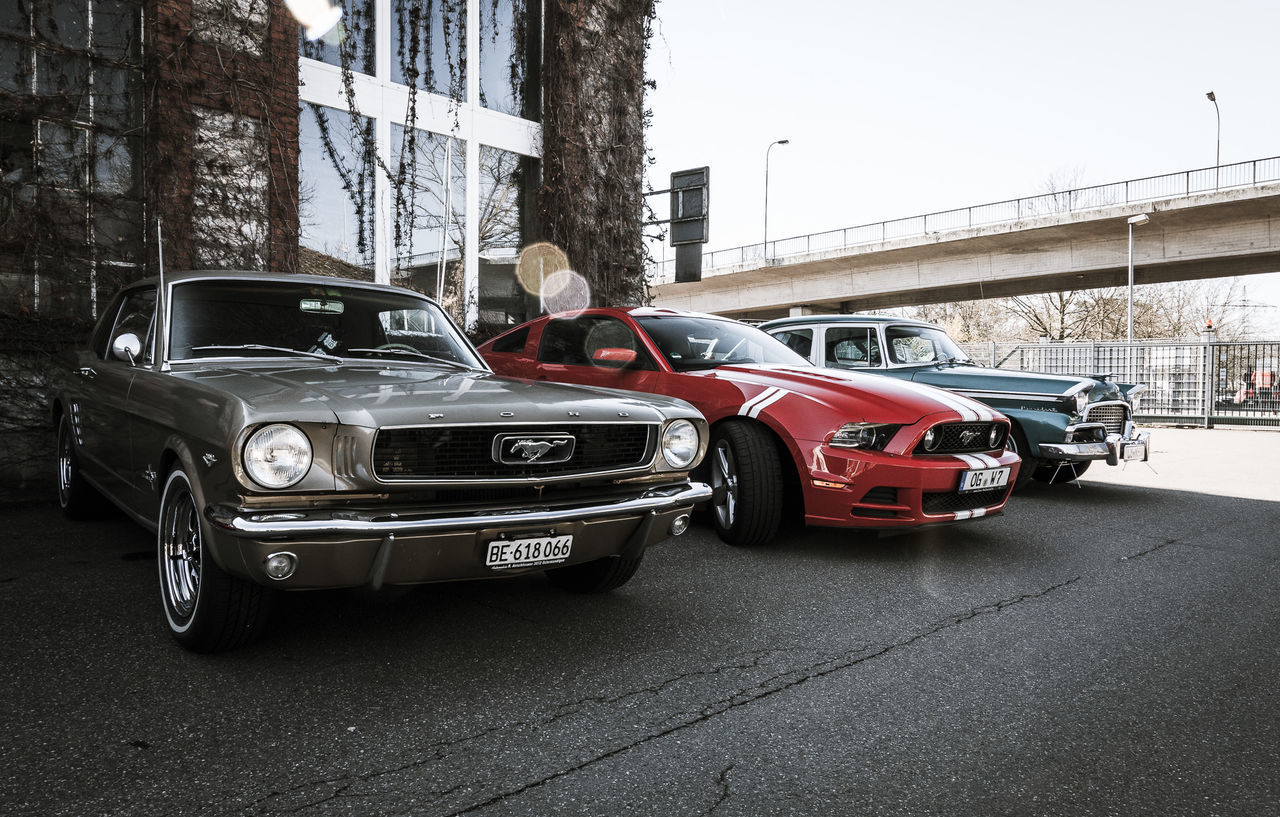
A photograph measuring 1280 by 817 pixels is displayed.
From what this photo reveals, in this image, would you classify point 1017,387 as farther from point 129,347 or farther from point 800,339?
point 129,347

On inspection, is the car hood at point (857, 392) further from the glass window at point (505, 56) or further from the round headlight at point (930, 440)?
the glass window at point (505, 56)

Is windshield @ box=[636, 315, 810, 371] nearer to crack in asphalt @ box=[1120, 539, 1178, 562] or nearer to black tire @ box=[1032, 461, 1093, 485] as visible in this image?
crack in asphalt @ box=[1120, 539, 1178, 562]

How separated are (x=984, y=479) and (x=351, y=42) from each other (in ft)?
26.4

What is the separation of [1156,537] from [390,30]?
904 centimetres

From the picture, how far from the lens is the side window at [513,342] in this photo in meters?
6.35

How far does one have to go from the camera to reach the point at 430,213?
32.1ft

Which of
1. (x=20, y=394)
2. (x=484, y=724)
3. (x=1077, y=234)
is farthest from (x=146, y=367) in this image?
(x=1077, y=234)

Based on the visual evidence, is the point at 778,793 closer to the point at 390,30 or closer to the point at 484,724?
the point at 484,724

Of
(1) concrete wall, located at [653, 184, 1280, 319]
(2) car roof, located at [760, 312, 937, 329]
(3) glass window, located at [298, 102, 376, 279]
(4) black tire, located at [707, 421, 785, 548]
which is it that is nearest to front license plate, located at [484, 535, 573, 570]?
(4) black tire, located at [707, 421, 785, 548]

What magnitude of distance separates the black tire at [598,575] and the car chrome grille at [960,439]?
6.32 ft

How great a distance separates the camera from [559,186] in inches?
422

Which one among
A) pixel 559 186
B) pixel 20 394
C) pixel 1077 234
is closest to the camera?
pixel 20 394

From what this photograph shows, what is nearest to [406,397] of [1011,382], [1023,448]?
[1023,448]

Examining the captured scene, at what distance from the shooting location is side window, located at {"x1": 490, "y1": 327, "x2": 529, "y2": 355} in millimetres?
6348
